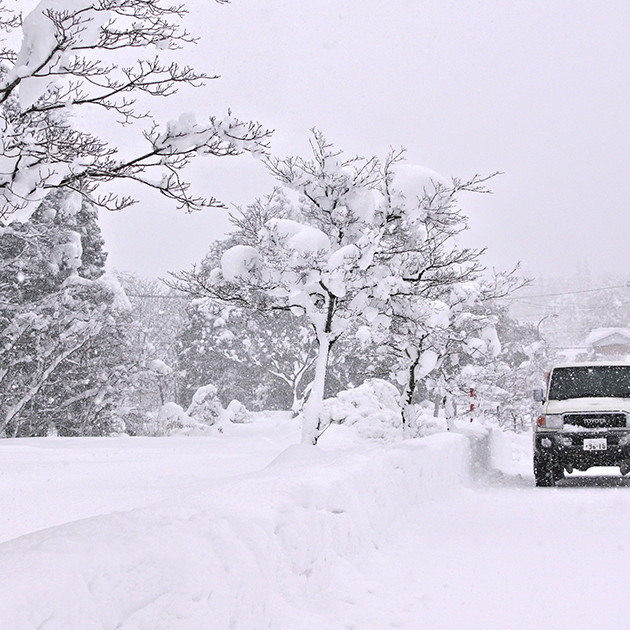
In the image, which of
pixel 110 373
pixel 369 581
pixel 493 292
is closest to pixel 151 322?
pixel 110 373

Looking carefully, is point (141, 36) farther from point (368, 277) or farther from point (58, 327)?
point (58, 327)

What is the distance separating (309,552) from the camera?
434cm

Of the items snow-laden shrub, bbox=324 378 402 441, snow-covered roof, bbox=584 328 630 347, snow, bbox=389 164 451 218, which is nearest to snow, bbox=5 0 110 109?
snow, bbox=389 164 451 218

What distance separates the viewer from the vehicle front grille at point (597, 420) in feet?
35.3

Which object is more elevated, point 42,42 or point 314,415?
point 42,42

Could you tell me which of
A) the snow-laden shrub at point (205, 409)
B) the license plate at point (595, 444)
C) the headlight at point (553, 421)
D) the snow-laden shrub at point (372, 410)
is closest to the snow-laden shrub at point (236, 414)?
the snow-laden shrub at point (205, 409)

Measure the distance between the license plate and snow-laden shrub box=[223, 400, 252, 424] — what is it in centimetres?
1932

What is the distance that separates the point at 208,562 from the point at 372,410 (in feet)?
59.6

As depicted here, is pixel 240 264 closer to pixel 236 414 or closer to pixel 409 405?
pixel 409 405

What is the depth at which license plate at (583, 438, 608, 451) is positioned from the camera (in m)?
10.6

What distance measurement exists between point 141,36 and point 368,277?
646 cm

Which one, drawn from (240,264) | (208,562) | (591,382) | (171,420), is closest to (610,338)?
(171,420)

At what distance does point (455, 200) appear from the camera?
10.5m

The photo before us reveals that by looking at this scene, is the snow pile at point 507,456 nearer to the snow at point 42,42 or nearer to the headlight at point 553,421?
the headlight at point 553,421
